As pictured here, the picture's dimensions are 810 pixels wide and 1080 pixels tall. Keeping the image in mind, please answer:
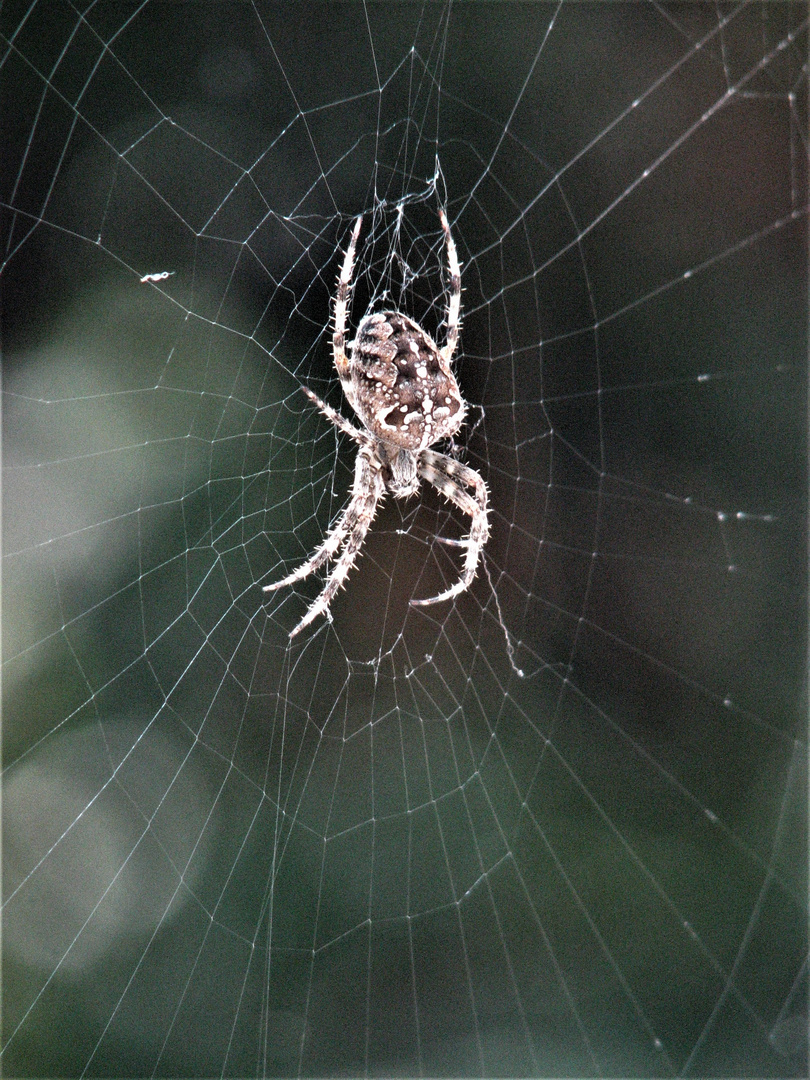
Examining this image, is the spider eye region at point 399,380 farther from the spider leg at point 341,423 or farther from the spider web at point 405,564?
the spider web at point 405,564

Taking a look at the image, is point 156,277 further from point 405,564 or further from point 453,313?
point 405,564

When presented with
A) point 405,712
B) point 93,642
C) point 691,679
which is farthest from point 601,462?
point 93,642

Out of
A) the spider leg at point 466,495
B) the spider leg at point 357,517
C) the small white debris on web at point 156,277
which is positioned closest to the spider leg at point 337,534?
the spider leg at point 357,517

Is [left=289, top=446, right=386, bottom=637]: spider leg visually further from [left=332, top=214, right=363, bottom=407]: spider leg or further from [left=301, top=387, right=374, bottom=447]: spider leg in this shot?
[left=332, top=214, right=363, bottom=407]: spider leg

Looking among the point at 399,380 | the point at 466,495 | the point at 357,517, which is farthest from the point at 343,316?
the point at 466,495

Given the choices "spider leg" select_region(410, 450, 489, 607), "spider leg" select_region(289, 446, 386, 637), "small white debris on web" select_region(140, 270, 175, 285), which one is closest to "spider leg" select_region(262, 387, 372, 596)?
"spider leg" select_region(289, 446, 386, 637)

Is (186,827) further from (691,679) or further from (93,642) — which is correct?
(691,679)
